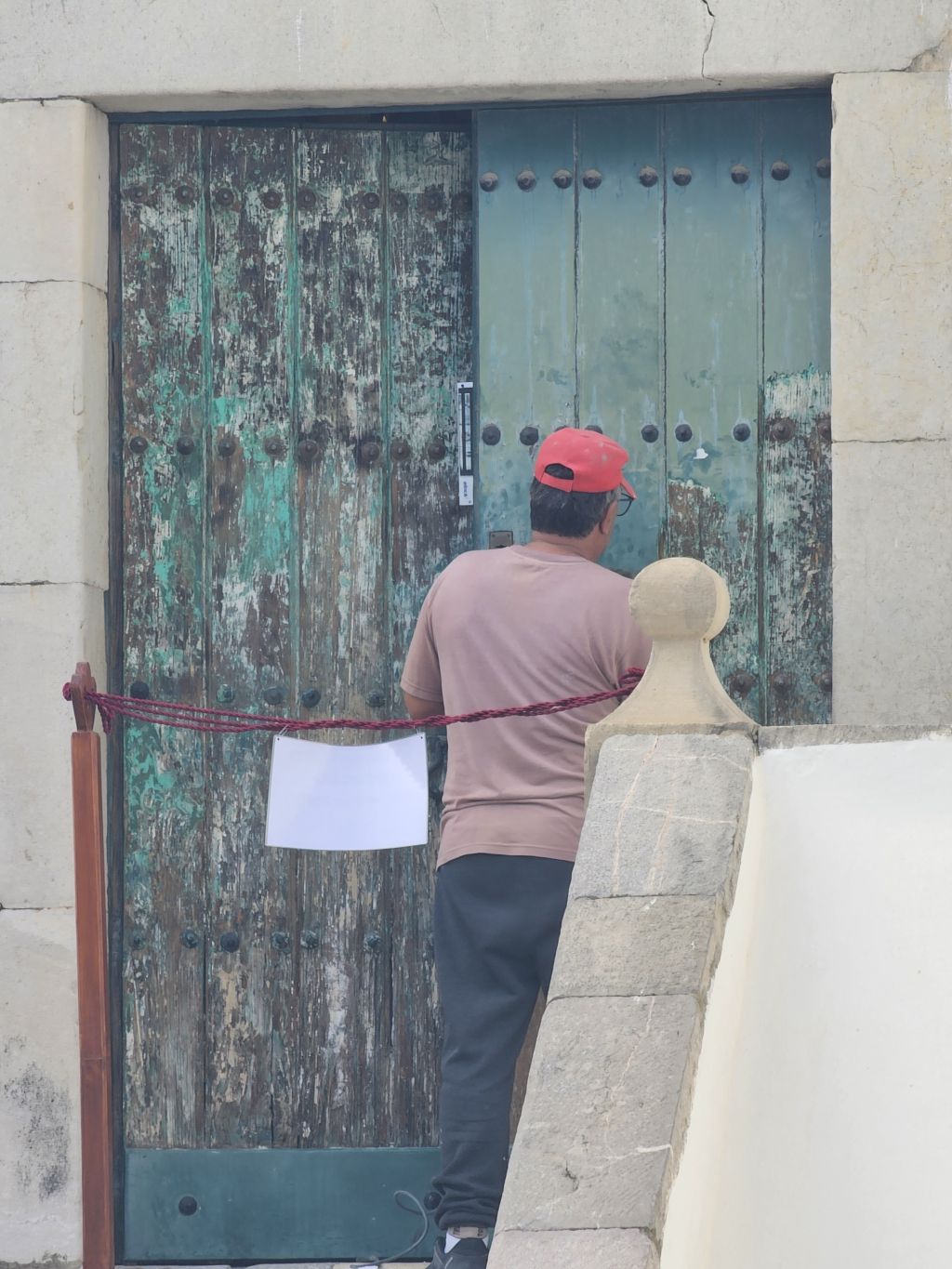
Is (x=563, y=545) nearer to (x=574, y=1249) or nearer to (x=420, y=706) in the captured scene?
(x=420, y=706)

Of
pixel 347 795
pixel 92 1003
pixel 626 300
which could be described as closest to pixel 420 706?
pixel 347 795

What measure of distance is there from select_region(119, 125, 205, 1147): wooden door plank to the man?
805 millimetres

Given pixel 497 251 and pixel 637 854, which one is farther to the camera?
pixel 497 251

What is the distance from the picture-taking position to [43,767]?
13.3 feet

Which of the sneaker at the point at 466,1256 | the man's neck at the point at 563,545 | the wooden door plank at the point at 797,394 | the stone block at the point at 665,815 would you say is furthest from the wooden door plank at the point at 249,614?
the stone block at the point at 665,815

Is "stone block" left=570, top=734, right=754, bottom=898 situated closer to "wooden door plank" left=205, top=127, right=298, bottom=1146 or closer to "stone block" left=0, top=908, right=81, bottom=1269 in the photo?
"wooden door plank" left=205, top=127, right=298, bottom=1146

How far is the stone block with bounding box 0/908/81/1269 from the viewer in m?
3.97

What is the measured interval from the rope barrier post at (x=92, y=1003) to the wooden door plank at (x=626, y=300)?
1.33 metres

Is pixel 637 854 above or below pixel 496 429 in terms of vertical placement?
below

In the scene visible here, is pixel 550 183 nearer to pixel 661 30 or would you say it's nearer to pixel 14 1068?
pixel 661 30

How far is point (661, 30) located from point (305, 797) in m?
1.90

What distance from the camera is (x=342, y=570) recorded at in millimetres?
4266

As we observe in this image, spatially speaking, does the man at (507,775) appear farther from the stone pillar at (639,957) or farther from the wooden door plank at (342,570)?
the wooden door plank at (342,570)

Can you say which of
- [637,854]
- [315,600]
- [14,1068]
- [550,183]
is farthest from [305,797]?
[550,183]
